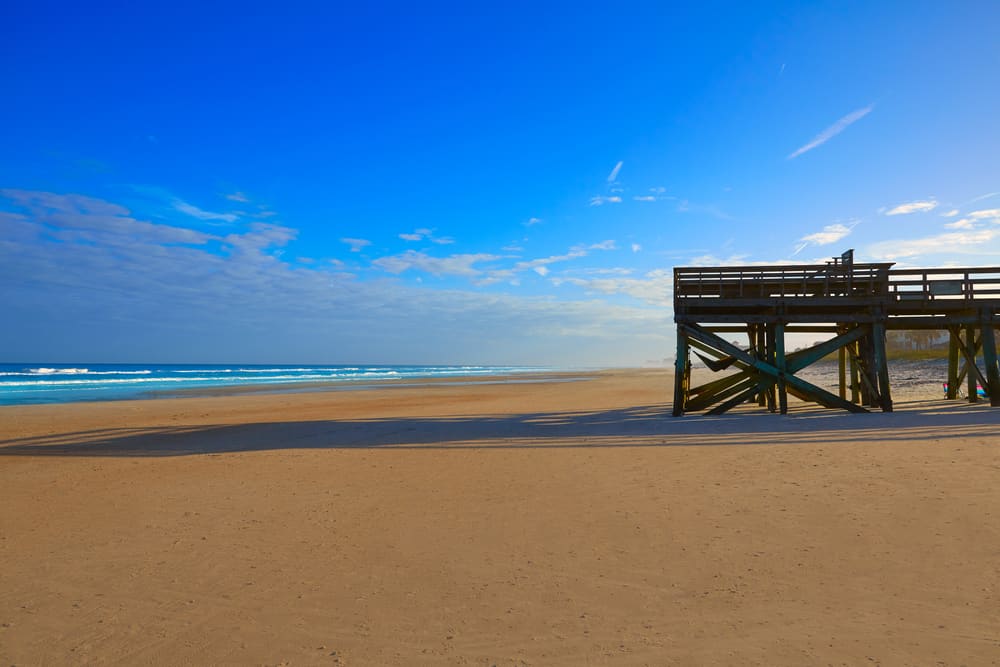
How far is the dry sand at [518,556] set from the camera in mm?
3641

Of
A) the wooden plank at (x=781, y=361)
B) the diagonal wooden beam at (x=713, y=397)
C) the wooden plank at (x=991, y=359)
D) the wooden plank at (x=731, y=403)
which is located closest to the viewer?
the wooden plank at (x=781, y=361)

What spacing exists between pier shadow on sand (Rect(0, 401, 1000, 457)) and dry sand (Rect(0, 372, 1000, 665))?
85 cm

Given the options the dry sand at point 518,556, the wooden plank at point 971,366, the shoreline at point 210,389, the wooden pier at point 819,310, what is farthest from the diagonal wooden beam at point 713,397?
the shoreline at point 210,389

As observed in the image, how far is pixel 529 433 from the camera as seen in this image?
1355 cm

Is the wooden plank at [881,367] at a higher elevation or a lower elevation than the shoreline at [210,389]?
higher

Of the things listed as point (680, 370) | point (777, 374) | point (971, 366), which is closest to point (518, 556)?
point (680, 370)

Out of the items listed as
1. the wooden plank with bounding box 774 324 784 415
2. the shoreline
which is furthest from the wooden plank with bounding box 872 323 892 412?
the shoreline

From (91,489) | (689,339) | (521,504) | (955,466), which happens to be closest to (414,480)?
(521,504)

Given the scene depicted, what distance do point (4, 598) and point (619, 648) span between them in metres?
4.78

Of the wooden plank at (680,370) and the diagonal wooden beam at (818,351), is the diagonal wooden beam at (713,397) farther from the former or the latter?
the diagonal wooden beam at (818,351)

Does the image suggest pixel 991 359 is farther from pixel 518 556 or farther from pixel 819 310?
pixel 518 556

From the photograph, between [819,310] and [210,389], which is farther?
[210,389]

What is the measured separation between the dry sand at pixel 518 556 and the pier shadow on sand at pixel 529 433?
852 millimetres

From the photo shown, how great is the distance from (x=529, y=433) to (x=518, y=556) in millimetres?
8408
